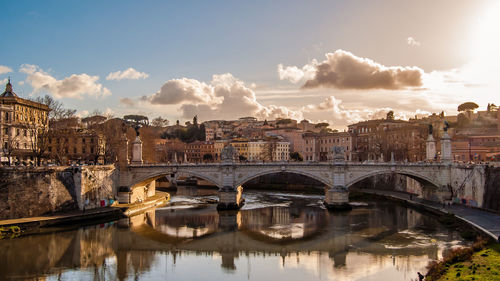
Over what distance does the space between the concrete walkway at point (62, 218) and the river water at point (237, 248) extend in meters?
1.01

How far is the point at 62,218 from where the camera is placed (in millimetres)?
25312

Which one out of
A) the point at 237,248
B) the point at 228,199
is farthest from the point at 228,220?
the point at 237,248

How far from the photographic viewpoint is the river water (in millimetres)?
18000

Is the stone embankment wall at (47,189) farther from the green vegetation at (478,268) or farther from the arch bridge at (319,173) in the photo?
the green vegetation at (478,268)

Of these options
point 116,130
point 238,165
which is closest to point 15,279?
point 238,165

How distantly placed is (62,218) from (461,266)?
20.6 metres

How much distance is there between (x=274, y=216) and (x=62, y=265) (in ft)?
51.3

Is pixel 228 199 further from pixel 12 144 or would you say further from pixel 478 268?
pixel 478 268

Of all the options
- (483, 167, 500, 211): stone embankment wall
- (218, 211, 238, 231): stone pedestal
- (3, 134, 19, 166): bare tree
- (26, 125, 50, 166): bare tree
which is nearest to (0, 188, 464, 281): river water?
(218, 211, 238, 231): stone pedestal

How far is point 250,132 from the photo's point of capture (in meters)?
88.4

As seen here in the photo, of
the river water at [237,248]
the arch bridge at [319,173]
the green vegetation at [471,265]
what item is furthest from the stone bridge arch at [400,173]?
the green vegetation at [471,265]

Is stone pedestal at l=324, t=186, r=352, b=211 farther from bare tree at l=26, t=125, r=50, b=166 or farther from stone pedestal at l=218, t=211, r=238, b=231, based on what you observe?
bare tree at l=26, t=125, r=50, b=166

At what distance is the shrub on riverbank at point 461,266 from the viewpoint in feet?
47.1

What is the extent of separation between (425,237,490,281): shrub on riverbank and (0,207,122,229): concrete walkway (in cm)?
1930
